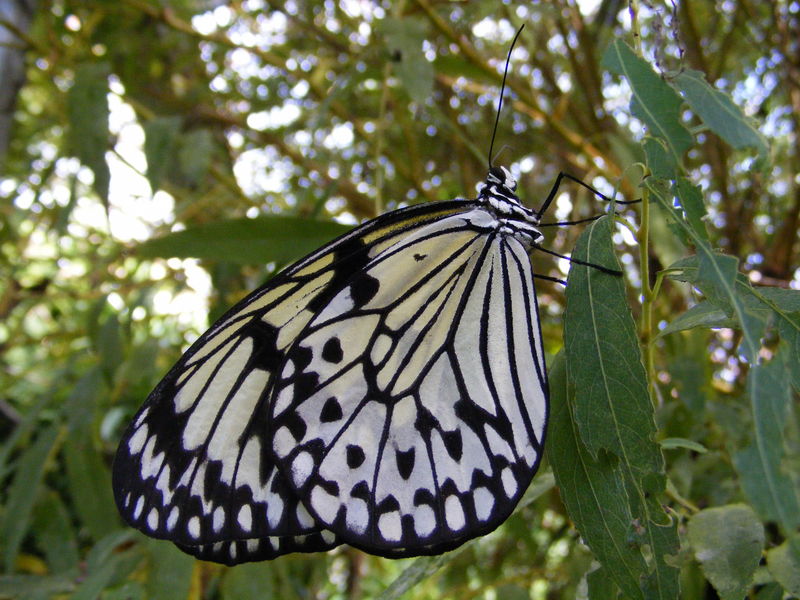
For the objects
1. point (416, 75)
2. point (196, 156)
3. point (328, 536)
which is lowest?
point (328, 536)

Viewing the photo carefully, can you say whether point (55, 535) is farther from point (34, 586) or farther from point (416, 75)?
point (416, 75)

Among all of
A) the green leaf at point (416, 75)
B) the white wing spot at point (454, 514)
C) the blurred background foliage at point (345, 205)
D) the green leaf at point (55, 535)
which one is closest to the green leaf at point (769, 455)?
the blurred background foliage at point (345, 205)

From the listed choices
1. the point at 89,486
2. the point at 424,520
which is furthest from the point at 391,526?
the point at 89,486

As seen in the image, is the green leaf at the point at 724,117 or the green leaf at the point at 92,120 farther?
the green leaf at the point at 92,120

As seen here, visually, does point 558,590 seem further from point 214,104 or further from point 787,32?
point 214,104

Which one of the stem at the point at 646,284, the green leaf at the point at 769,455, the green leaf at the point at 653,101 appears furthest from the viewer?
the stem at the point at 646,284

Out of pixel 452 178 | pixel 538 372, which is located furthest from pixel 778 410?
pixel 452 178

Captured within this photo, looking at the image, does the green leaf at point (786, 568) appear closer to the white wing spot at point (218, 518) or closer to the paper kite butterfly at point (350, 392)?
the paper kite butterfly at point (350, 392)
